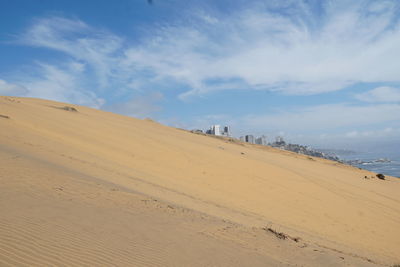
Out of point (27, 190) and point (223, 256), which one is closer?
point (223, 256)

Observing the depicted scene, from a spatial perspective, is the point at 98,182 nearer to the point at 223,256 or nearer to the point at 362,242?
the point at 223,256

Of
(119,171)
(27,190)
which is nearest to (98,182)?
(27,190)

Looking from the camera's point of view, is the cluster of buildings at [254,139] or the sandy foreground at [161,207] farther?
the cluster of buildings at [254,139]

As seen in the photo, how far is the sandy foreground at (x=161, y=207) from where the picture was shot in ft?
14.2

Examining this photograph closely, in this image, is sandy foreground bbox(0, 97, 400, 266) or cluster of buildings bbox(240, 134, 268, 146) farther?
cluster of buildings bbox(240, 134, 268, 146)

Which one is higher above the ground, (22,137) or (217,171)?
(22,137)

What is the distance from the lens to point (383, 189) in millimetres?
18312

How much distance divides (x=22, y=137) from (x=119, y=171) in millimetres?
4969

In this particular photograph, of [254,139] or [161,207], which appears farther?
[254,139]

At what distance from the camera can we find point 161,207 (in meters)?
6.88

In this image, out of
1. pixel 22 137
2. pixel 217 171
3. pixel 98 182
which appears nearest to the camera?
pixel 98 182

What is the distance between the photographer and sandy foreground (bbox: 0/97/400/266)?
4316mm

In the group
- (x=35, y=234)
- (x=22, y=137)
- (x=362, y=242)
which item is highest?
(x=22, y=137)

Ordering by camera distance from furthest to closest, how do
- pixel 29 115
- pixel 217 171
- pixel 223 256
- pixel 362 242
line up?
pixel 29 115 < pixel 217 171 < pixel 362 242 < pixel 223 256
